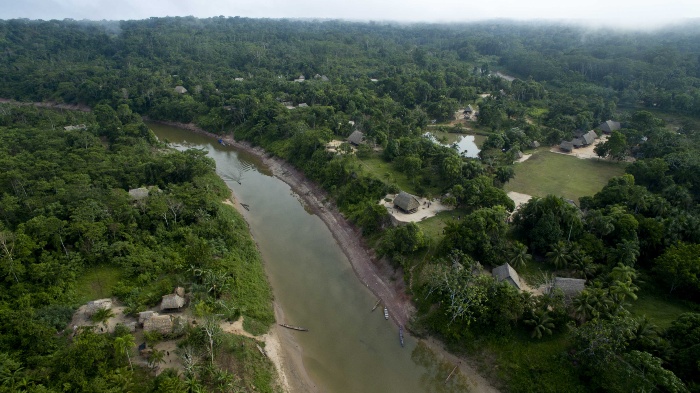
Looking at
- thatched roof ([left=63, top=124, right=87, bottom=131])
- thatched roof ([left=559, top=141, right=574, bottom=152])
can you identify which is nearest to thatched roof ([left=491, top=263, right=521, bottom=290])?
thatched roof ([left=559, top=141, right=574, bottom=152])

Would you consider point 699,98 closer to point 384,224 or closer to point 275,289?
point 384,224

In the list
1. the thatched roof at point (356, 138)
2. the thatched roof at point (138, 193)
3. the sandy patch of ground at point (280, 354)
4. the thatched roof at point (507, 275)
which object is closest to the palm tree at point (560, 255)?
the thatched roof at point (507, 275)

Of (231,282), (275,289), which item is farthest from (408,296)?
(231,282)

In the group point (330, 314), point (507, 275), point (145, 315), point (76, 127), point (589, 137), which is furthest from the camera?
point (589, 137)

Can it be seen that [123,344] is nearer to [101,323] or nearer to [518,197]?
[101,323]

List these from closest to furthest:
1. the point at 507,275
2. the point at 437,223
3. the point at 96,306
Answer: the point at 96,306 → the point at 507,275 → the point at 437,223

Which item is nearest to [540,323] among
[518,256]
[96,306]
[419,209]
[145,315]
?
[518,256]
